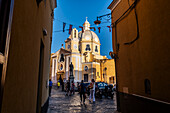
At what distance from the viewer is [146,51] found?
489cm

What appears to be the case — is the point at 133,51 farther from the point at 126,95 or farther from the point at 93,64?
the point at 93,64

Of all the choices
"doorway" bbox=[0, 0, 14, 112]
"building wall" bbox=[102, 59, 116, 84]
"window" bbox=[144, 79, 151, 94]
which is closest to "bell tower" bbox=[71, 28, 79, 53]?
"building wall" bbox=[102, 59, 116, 84]

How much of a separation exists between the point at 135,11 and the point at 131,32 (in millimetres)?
915

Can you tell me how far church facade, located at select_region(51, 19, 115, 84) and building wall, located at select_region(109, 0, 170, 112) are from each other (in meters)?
27.8

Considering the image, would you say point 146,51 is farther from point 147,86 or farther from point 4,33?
point 4,33

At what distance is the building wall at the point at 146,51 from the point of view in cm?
388

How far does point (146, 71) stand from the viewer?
4.88 metres

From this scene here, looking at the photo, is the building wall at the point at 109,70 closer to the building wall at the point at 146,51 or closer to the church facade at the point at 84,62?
the church facade at the point at 84,62

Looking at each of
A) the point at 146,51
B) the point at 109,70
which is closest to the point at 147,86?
the point at 146,51

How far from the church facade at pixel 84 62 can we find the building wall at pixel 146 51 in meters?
27.8

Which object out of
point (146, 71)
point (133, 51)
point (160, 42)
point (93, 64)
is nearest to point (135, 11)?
point (133, 51)

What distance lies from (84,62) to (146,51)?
33.1 m

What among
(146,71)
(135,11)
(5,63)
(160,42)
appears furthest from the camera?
(135,11)

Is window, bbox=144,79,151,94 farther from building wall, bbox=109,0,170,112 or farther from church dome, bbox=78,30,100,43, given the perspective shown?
church dome, bbox=78,30,100,43
